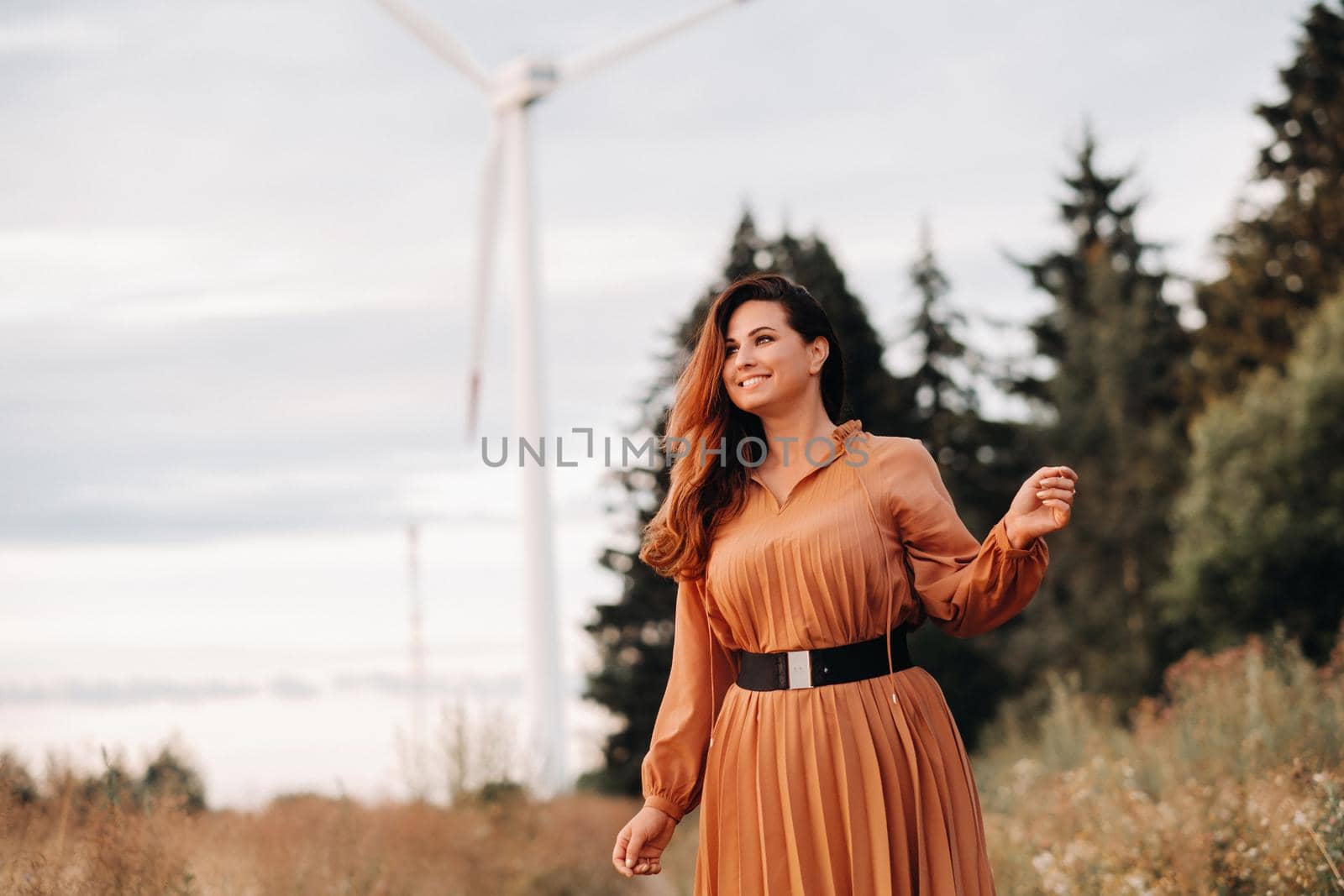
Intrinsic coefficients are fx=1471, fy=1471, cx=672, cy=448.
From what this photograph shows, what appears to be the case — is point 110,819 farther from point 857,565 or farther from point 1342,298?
point 1342,298

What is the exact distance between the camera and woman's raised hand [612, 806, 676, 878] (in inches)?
144

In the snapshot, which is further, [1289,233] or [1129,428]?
[1129,428]

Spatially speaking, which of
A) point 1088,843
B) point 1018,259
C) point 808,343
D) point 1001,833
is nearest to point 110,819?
point 808,343

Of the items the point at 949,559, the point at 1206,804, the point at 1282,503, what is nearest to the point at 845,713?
the point at 949,559

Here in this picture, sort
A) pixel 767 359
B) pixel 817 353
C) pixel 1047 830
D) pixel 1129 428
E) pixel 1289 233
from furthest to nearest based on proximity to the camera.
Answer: pixel 1129 428, pixel 1289 233, pixel 1047 830, pixel 817 353, pixel 767 359

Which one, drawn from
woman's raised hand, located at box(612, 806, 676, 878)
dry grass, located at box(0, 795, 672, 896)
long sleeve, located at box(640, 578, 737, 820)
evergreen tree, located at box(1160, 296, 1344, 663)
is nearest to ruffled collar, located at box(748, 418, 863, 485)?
long sleeve, located at box(640, 578, 737, 820)

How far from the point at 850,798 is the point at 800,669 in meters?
0.33

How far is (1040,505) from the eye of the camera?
133 inches

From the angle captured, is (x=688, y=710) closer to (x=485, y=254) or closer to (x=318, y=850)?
(x=318, y=850)

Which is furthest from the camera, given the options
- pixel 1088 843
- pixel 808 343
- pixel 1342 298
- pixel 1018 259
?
pixel 1018 259

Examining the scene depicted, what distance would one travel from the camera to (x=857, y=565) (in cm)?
350

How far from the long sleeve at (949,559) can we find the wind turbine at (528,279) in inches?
505

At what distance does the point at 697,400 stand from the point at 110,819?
2852mm

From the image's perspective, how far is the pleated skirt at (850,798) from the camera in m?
3.38
